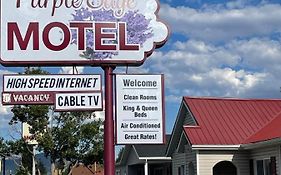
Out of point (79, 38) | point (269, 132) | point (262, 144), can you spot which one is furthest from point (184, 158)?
point (79, 38)

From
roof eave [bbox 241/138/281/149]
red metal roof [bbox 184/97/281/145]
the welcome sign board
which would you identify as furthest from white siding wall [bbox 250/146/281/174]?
the welcome sign board

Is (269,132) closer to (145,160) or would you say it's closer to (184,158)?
(184,158)

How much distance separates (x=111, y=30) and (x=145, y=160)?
1034 inches

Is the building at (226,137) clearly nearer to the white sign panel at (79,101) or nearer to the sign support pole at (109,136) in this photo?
the sign support pole at (109,136)

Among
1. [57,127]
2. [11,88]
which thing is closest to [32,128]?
[57,127]

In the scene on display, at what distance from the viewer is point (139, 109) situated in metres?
12.2

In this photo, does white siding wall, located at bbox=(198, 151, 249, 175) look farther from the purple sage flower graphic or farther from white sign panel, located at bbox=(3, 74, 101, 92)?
white sign panel, located at bbox=(3, 74, 101, 92)

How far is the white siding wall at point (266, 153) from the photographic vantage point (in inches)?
974

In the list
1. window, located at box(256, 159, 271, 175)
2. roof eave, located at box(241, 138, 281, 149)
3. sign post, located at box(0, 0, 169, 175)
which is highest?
sign post, located at box(0, 0, 169, 175)

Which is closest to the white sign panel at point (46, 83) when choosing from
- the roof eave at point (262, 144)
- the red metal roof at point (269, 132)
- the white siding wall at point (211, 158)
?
the roof eave at point (262, 144)

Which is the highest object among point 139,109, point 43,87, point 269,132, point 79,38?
point 79,38

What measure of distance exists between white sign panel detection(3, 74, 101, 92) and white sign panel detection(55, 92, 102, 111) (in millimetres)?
112

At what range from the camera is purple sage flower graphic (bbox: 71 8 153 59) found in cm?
1222

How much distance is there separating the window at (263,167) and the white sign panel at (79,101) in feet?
50.9
